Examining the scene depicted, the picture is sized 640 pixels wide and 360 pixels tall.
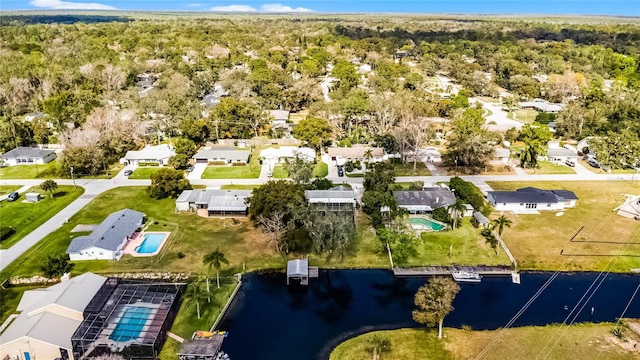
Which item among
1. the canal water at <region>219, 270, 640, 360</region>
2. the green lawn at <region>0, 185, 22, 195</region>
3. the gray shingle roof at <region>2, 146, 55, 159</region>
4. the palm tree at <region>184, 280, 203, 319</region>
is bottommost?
the canal water at <region>219, 270, 640, 360</region>

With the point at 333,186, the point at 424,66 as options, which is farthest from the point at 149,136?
the point at 424,66

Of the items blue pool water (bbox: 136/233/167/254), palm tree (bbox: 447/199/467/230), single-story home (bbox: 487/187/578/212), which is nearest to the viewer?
blue pool water (bbox: 136/233/167/254)

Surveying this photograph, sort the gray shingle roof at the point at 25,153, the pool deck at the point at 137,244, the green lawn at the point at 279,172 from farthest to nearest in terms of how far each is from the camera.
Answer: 1. the gray shingle roof at the point at 25,153
2. the green lawn at the point at 279,172
3. the pool deck at the point at 137,244

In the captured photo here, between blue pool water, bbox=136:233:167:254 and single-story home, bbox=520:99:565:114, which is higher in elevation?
single-story home, bbox=520:99:565:114

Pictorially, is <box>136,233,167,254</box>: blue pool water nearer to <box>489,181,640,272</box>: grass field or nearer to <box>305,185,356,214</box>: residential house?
<box>305,185,356,214</box>: residential house

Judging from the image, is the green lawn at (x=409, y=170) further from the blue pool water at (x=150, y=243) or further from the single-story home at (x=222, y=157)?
the blue pool water at (x=150, y=243)

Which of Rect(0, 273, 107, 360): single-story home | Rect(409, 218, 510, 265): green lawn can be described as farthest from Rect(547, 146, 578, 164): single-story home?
Rect(0, 273, 107, 360): single-story home

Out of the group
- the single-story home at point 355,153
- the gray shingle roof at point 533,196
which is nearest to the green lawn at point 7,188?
the single-story home at point 355,153
